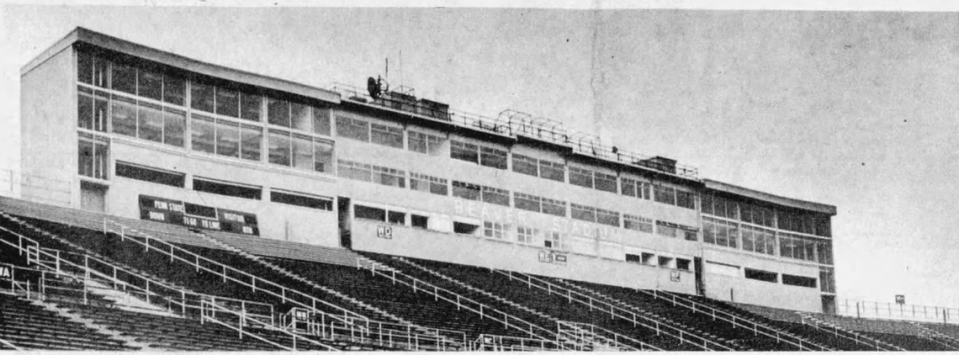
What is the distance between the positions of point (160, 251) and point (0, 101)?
574 centimetres

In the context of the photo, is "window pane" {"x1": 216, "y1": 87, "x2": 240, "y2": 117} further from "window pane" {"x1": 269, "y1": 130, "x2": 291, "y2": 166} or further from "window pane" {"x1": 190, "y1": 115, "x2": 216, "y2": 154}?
"window pane" {"x1": 269, "y1": 130, "x2": 291, "y2": 166}

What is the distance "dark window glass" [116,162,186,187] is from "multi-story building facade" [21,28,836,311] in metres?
0.04

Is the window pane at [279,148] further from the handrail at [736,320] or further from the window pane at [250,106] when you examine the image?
the handrail at [736,320]

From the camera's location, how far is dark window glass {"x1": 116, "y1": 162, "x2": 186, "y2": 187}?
30906 mm

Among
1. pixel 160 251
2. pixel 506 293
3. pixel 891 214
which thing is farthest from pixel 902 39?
pixel 160 251

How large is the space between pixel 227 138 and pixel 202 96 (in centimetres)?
137

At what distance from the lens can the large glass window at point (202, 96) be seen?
1305 inches

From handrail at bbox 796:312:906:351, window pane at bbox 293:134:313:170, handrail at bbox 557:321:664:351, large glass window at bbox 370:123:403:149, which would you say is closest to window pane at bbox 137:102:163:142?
window pane at bbox 293:134:313:170

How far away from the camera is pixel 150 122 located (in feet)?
105

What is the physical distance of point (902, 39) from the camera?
31.4 metres

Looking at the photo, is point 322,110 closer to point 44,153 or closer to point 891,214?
point 44,153

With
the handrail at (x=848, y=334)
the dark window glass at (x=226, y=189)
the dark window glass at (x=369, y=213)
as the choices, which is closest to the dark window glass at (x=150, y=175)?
the dark window glass at (x=226, y=189)

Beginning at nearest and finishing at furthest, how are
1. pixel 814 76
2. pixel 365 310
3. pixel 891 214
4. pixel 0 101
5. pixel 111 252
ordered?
pixel 0 101 → pixel 111 252 → pixel 365 310 → pixel 814 76 → pixel 891 214

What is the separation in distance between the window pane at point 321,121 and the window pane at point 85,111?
289 inches
